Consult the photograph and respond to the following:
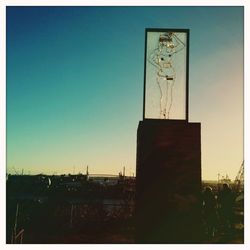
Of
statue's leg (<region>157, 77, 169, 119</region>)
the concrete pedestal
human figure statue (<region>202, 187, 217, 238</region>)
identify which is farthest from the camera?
human figure statue (<region>202, 187, 217, 238</region>)

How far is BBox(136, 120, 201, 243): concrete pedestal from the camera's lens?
464cm

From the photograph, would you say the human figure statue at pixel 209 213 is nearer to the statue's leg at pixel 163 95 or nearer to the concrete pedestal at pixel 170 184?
the concrete pedestal at pixel 170 184

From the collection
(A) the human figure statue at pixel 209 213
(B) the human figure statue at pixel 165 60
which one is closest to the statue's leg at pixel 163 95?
(B) the human figure statue at pixel 165 60

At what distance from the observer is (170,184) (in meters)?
4.69

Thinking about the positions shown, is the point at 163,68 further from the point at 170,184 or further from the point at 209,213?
the point at 209,213

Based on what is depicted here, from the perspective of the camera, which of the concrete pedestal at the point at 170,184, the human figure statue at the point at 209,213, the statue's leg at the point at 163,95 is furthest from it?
the human figure statue at the point at 209,213

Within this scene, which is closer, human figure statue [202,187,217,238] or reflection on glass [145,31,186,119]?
reflection on glass [145,31,186,119]

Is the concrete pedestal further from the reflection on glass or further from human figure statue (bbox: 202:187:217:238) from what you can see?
human figure statue (bbox: 202:187:217:238)

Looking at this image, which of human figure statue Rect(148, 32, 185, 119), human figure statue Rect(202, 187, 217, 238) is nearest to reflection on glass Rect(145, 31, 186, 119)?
human figure statue Rect(148, 32, 185, 119)

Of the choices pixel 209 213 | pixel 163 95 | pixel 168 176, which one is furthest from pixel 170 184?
pixel 209 213

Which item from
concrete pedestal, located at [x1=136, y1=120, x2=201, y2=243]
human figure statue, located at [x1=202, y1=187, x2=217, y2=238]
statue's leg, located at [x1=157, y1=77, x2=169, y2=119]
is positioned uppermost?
statue's leg, located at [x1=157, y1=77, x2=169, y2=119]

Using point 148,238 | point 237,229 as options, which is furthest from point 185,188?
point 237,229

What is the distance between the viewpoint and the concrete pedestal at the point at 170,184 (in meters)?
4.64
